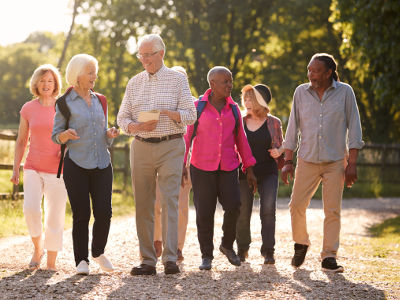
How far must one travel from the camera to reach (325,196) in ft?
23.3

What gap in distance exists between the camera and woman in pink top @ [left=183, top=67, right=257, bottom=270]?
274 inches

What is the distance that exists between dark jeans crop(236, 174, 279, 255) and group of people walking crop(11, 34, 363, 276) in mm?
11

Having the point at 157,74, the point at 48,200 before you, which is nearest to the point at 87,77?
the point at 157,74

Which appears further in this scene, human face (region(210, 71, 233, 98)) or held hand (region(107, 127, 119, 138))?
human face (region(210, 71, 233, 98))

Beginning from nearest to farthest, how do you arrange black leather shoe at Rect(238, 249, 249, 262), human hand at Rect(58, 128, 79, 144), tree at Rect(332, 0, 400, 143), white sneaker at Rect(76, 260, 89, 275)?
human hand at Rect(58, 128, 79, 144) < white sneaker at Rect(76, 260, 89, 275) < black leather shoe at Rect(238, 249, 249, 262) < tree at Rect(332, 0, 400, 143)

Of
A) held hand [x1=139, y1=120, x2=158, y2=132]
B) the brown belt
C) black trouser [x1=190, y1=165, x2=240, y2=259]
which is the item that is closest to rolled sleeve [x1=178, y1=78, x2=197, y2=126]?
the brown belt

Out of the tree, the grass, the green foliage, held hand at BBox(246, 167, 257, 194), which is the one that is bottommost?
the green foliage

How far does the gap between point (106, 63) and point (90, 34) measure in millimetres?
1422

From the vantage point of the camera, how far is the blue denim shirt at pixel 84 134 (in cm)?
635

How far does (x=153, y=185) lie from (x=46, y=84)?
1444 mm

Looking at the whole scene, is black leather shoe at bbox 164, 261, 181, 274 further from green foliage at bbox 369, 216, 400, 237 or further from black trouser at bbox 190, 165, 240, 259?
green foliage at bbox 369, 216, 400, 237

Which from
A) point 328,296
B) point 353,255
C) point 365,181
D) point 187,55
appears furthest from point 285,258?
point 187,55

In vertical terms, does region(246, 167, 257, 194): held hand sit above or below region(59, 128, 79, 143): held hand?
below

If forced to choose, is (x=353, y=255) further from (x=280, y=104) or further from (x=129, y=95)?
(x=280, y=104)
